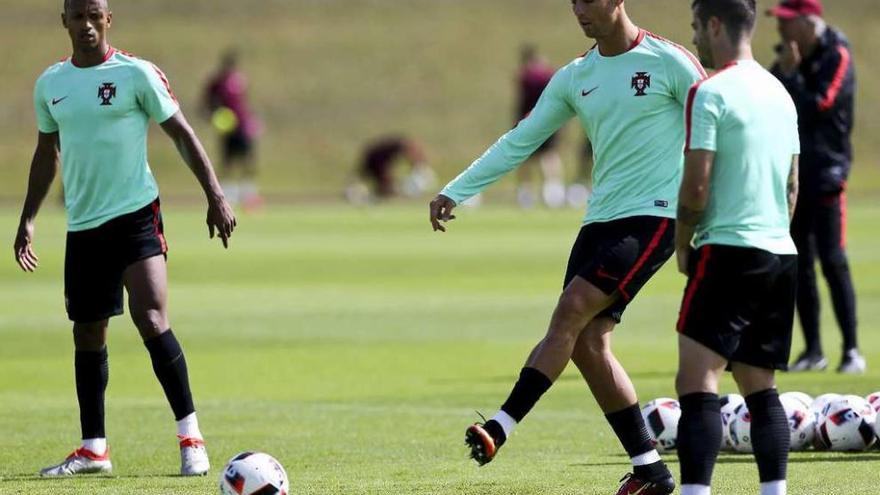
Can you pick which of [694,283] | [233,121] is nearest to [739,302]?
[694,283]

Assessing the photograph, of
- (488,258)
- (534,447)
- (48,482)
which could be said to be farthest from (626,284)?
(488,258)

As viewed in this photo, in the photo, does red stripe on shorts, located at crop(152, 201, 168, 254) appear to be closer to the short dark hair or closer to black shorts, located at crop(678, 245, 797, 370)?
black shorts, located at crop(678, 245, 797, 370)

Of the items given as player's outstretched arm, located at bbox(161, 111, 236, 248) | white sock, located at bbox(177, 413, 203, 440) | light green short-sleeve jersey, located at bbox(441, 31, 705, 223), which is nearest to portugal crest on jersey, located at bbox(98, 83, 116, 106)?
player's outstretched arm, located at bbox(161, 111, 236, 248)

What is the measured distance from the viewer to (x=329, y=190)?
2128 inches

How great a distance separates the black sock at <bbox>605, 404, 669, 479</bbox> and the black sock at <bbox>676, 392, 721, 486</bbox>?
1.17 metres

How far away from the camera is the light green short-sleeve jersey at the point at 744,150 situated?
7293 mm

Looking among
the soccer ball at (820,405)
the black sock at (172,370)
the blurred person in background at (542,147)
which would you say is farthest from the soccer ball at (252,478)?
the blurred person in background at (542,147)

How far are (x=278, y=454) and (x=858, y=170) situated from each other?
50.3m

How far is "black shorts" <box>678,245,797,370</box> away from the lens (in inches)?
292

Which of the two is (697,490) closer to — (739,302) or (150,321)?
Result: (739,302)

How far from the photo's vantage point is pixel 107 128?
9797mm

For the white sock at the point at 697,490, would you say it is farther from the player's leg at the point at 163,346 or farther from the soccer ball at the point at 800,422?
the player's leg at the point at 163,346

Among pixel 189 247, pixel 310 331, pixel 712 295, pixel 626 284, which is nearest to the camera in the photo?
pixel 712 295

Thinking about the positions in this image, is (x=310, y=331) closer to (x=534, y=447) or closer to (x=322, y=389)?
(x=322, y=389)
